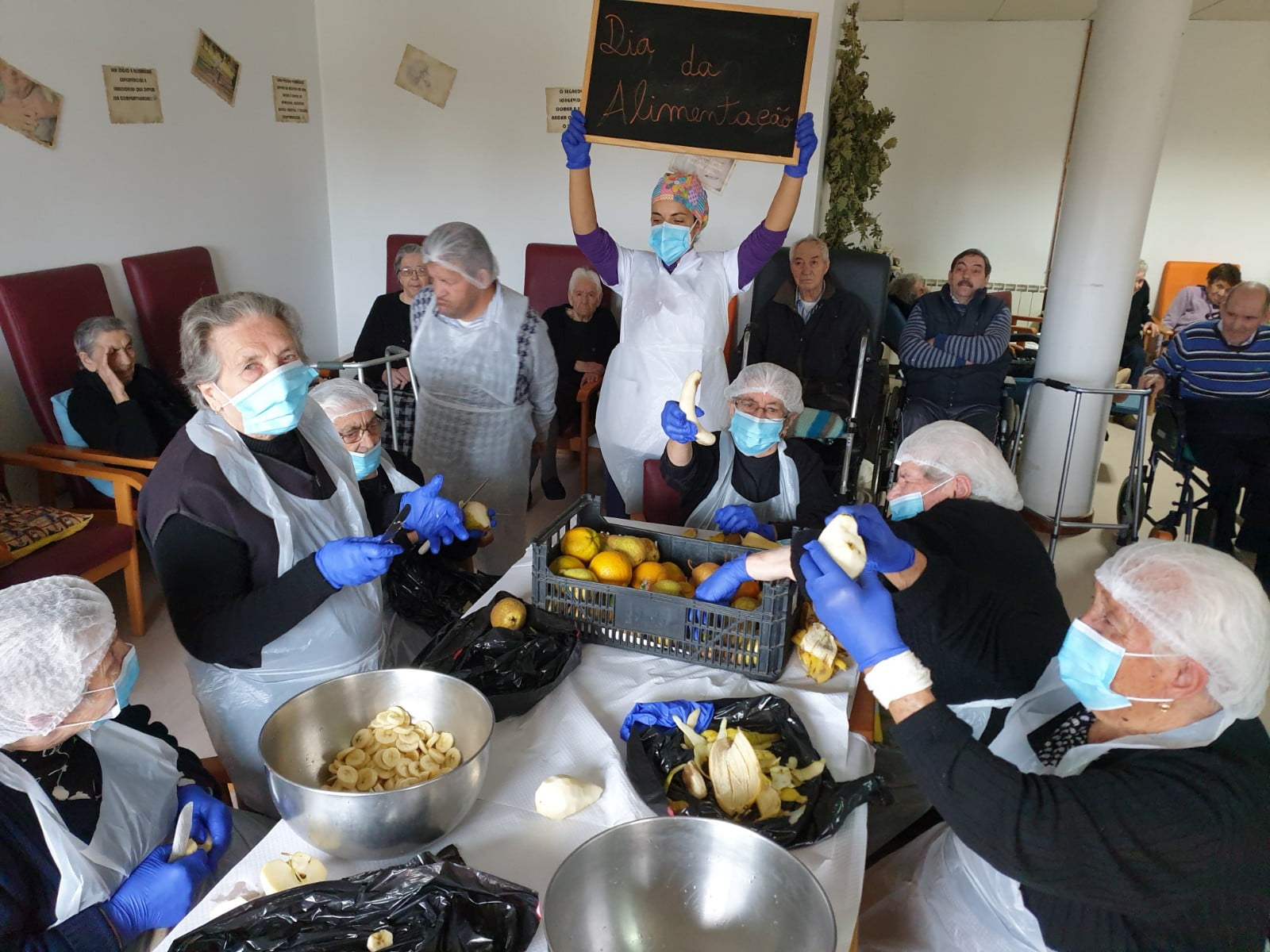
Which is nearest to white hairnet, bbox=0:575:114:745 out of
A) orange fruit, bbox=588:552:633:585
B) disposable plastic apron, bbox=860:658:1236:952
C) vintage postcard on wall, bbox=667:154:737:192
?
orange fruit, bbox=588:552:633:585

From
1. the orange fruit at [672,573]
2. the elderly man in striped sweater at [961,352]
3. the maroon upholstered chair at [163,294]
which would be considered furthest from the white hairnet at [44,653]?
the elderly man in striped sweater at [961,352]

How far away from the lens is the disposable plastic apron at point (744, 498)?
2330mm

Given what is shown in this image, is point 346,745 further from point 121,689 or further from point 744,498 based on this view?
point 744,498

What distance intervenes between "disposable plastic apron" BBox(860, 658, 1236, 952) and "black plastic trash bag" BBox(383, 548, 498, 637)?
1166 millimetres

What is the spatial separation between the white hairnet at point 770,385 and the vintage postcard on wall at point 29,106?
2.88m

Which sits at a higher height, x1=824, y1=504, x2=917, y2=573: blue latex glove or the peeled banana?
x1=824, y1=504, x2=917, y2=573: blue latex glove

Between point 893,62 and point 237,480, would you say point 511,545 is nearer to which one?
point 237,480

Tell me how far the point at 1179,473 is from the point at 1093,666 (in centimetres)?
337

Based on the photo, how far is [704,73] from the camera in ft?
8.27

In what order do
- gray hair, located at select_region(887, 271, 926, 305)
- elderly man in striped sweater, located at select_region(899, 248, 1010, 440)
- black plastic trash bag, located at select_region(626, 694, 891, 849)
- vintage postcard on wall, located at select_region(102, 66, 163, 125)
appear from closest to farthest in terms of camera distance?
1. black plastic trash bag, located at select_region(626, 694, 891, 849)
2. vintage postcard on wall, located at select_region(102, 66, 163, 125)
3. elderly man in striped sweater, located at select_region(899, 248, 1010, 440)
4. gray hair, located at select_region(887, 271, 926, 305)

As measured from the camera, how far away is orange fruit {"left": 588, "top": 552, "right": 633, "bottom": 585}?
164 cm

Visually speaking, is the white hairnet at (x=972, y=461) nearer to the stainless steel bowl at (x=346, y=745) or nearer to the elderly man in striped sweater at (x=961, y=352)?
the stainless steel bowl at (x=346, y=745)

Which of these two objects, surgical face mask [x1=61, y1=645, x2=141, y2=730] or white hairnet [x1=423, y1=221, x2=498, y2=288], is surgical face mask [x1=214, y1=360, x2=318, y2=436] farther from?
white hairnet [x1=423, y1=221, x2=498, y2=288]

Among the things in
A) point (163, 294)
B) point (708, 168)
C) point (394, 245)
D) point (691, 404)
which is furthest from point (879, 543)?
point (394, 245)
